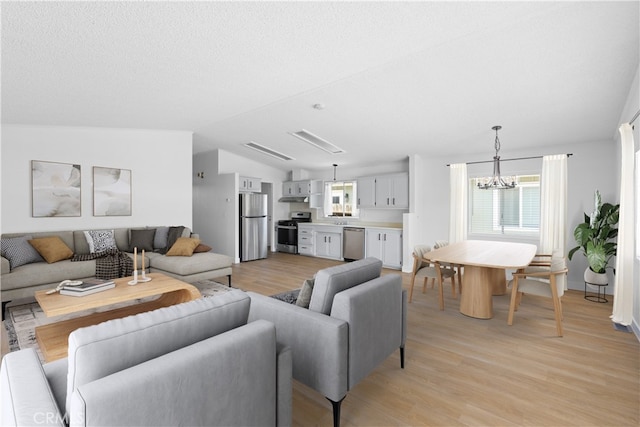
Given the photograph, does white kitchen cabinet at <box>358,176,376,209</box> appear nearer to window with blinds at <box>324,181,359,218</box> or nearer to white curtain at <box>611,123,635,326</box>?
window with blinds at <box>324,181,359,218</box>

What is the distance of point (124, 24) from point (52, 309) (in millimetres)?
2234

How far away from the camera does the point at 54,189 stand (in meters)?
4.40

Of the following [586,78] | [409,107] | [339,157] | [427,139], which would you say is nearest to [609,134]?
[586,78]

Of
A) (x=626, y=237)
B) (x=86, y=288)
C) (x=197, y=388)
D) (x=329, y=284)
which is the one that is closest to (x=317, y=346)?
(x=329, y=284)

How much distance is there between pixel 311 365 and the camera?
5.74 ft

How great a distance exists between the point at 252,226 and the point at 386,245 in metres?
3.00

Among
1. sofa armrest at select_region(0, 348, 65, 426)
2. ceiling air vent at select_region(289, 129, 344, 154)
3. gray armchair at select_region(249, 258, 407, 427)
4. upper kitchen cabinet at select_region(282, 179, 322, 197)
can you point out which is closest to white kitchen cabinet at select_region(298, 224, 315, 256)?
upper kitchen cabinet at select_region(282, 179, 322, 197)

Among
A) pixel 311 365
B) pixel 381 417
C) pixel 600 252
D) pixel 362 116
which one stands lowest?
pixel 381 417

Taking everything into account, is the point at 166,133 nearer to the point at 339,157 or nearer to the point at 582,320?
the point at 339,157

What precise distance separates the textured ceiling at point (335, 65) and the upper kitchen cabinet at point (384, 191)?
169 cm

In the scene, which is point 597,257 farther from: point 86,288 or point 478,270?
point 86,288

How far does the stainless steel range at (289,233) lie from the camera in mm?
7855

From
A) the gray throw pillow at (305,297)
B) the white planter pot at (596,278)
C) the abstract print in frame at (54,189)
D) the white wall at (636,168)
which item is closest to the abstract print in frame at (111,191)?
the abstract print in frame at (54,189)

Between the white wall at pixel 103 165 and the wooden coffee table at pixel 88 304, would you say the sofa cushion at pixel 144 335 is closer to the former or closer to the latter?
the wooden coffee table at pixel 88 304
